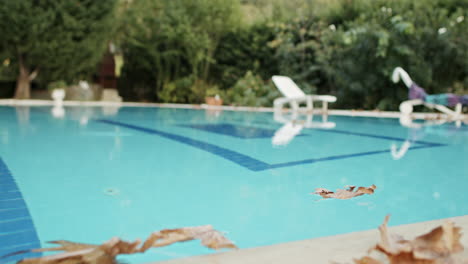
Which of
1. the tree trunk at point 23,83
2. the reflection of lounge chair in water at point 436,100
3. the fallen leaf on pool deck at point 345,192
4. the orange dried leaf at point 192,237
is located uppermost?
the tree trunk at point 23,83

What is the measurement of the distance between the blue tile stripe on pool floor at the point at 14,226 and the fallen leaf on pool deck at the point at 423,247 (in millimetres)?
1226

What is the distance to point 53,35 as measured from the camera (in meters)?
13.9

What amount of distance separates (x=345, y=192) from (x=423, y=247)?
1.20m

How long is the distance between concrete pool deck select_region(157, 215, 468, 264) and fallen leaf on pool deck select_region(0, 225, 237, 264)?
184 millimetres

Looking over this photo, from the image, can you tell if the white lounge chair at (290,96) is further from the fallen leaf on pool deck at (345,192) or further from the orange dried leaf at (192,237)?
the orange dried leaf at (192,237)

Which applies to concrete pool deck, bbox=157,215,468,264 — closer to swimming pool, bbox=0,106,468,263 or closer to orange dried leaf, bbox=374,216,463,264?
orange dried leaf, bbox=374,216,463,264

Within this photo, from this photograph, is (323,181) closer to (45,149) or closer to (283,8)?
(45,149)

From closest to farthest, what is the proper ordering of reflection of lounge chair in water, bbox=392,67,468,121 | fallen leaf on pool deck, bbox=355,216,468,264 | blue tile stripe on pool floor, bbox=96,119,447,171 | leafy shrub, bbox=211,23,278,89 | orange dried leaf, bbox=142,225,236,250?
fallen leaf on pool deck, bbox=355,216,468,264 → orange dried leaf, bbox=142,225,236,250 → blue tile stripe on pool floor, bbox=96,119,447,171 → reflection of lounge chair in water, bbox=392,67,468,121 → leafy shrub, bbox=211,23,278,89

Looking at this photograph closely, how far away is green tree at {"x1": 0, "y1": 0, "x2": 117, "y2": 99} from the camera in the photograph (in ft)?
43.7

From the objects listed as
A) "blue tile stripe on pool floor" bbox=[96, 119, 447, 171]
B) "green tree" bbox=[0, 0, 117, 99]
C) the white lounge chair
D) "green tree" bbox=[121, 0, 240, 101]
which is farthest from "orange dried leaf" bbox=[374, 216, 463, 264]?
"green tree" bbox=[0, 0, 117, 99]

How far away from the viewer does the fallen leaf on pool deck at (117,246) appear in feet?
4.12

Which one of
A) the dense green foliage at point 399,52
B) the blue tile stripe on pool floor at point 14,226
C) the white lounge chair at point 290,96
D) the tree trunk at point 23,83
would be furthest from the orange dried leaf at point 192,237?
the tree trunk at point 23,83

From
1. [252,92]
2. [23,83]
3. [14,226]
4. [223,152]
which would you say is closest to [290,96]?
[252,92]

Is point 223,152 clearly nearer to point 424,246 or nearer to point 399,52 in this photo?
point 424,246
